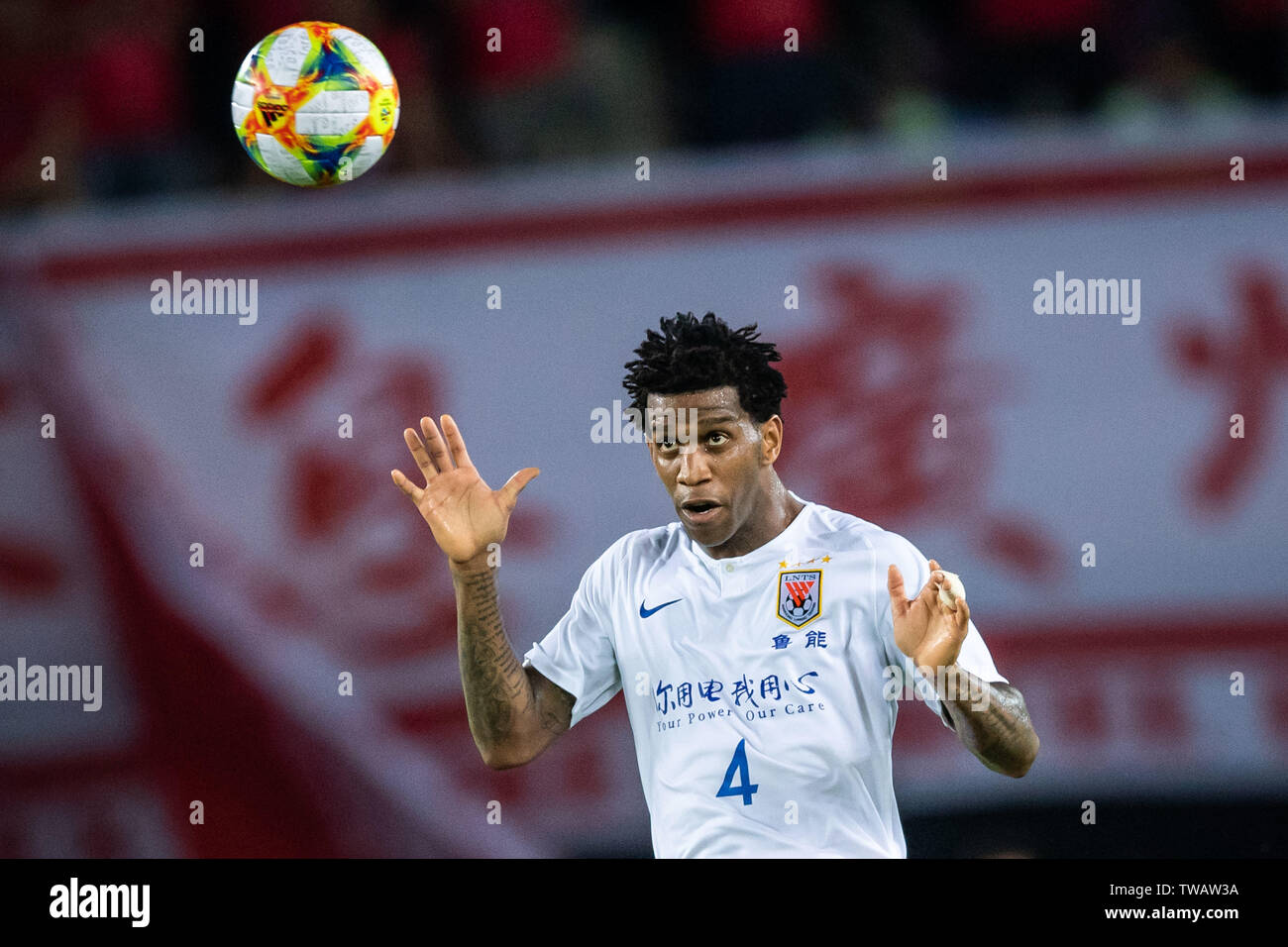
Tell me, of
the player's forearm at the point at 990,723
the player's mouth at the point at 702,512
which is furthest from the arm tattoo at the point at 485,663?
the player's forearm at the point at 990,723

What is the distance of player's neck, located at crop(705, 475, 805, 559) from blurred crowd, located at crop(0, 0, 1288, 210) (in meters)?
2.21

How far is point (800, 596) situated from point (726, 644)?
0.20 metres

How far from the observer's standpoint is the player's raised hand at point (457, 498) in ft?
10.8

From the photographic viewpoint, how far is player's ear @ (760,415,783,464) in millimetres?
3475

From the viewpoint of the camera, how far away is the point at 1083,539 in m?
5.07

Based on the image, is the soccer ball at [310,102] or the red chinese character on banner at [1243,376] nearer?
the soccer ball at [310,102]

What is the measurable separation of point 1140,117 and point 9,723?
14.6 ft

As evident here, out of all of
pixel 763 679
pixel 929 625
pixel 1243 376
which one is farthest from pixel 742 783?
pixel 1243 376

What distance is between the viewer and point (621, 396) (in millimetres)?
5246

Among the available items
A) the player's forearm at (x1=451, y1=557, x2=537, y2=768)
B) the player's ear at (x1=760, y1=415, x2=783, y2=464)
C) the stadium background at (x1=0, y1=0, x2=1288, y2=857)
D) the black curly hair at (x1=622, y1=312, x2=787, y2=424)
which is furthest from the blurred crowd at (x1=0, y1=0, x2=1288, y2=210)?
the player's forearm at (x1=451, y1=557, x2=537, y2=768)

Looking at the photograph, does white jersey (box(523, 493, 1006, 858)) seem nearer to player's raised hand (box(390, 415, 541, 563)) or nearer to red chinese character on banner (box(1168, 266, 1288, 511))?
player's raised hand (box(390, 415, 541, 563))

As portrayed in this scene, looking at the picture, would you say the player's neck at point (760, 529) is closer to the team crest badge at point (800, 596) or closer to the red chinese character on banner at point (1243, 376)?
the team crest badge at point (800, 596)
